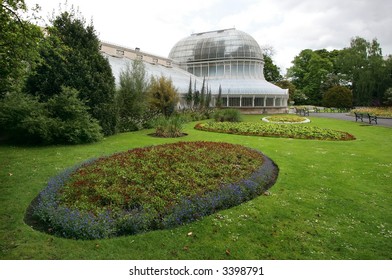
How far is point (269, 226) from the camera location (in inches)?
201

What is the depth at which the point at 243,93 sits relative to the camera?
1447 inches

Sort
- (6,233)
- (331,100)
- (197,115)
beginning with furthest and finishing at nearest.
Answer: (331,100)
(197,115)
(6,233)

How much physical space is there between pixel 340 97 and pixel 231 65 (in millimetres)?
20975

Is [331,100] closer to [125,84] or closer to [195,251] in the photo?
[125,84]

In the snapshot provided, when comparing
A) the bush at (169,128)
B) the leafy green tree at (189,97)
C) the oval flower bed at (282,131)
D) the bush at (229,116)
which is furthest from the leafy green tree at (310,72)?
the bush at (169,128)

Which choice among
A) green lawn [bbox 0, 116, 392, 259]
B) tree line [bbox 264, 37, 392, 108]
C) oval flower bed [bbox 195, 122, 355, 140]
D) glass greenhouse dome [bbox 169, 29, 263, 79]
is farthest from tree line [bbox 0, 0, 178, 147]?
tree line [bbox 264, 37, 392, 108]

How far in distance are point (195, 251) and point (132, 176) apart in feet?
9.90

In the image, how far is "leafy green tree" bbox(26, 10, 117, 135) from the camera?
1327 cm

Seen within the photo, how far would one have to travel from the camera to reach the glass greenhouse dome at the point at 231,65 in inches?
1469

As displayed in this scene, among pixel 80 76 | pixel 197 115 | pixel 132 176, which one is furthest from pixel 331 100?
pixel 132 176

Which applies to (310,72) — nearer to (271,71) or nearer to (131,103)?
(271,71)

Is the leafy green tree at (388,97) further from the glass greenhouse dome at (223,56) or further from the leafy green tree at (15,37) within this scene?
the leafy green tree at (15,37)

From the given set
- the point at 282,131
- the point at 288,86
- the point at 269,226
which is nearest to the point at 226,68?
the point at 288,86

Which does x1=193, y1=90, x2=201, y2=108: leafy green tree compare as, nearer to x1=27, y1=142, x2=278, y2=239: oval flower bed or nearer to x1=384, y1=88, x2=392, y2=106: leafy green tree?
x1=27, y1=142, x2=278, y2=239: oval flower bed
